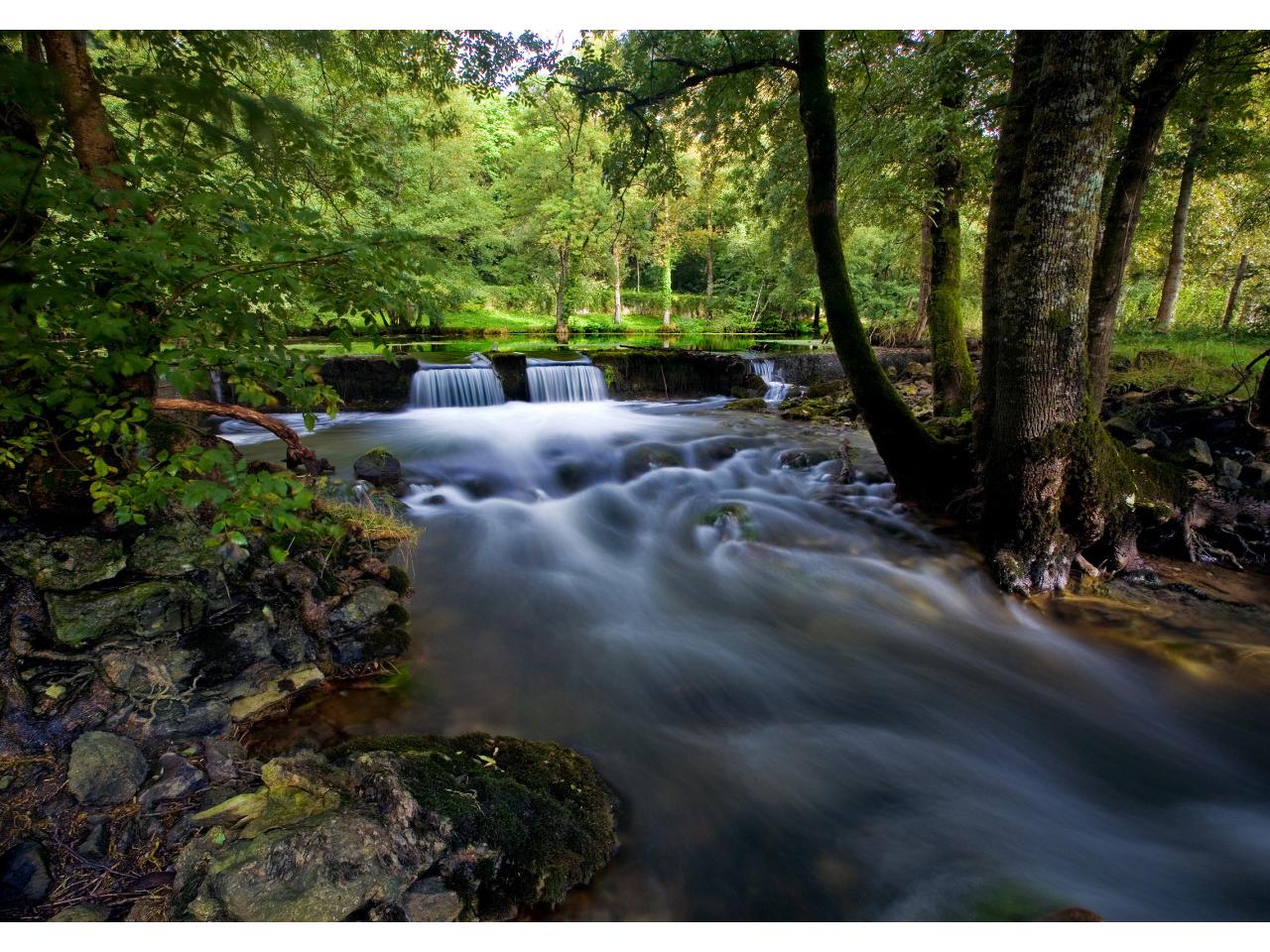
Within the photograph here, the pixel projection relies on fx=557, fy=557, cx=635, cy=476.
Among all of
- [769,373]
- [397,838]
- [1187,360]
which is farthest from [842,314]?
[769,373]

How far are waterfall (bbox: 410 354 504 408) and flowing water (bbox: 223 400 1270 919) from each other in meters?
7.72

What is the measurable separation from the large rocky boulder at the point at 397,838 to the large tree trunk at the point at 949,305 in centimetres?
781

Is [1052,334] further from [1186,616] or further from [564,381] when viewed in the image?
[564,381]

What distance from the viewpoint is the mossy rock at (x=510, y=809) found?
2119 mm

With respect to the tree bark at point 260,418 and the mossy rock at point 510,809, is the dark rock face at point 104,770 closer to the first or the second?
the mossy rock at point 510,809

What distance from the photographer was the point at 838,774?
317 cm

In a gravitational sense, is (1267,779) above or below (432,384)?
below

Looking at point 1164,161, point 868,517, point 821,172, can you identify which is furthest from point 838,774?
point 1164,161

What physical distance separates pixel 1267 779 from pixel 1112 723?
2.15 ft

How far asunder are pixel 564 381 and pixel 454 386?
114 inches

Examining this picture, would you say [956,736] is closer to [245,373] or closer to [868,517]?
[868,517]

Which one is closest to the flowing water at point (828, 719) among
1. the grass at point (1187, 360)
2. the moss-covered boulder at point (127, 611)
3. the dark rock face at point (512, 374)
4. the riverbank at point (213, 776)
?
the riverbank at point (213, 776)

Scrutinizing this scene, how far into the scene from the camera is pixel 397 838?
Result: 2.02m

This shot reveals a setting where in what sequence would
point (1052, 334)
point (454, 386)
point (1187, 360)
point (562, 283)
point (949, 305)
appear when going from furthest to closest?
point (562, 283), point (454, 386), point (1187, 360), point (949, 305), point (1052, 334)
